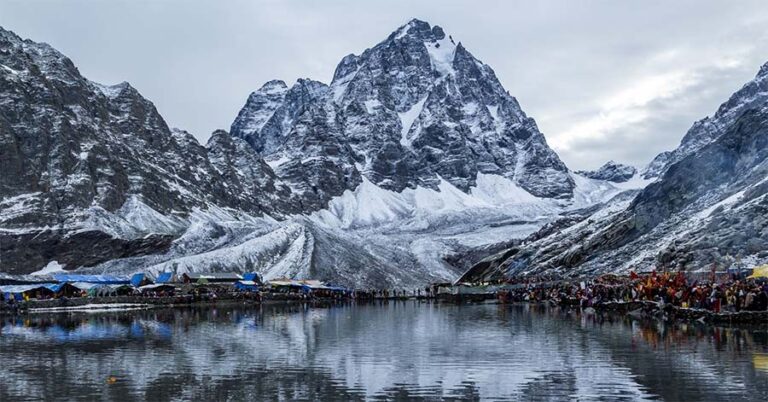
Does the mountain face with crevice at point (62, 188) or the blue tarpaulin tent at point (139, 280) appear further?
the mountain face with crevice at point (62, 188)

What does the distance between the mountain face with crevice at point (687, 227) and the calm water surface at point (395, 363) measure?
42522 millimetres

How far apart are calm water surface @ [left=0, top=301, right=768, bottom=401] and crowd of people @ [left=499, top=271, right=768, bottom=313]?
150 inches

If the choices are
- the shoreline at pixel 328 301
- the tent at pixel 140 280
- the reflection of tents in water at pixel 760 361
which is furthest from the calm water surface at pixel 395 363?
the tent at pixel 140 280

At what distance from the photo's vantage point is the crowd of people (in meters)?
45.1

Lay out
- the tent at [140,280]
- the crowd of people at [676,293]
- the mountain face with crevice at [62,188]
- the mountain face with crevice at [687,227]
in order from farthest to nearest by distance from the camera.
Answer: the mountain face with crevice at [62,188] < the tent at [140,280] < the mountain face with crevice at [687,227] < the crowd of people at [676,293]

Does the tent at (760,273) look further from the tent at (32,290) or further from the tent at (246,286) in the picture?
the tent at (32,290)

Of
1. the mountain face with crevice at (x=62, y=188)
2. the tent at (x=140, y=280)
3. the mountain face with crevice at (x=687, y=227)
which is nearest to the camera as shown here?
the mountain face with crevice at (x=687, y=227)

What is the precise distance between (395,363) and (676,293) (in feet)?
95.7

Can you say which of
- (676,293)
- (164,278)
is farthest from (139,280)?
(676,293)

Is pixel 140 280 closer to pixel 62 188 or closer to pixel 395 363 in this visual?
pixel 62 188

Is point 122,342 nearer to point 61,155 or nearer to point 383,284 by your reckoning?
point 383,284

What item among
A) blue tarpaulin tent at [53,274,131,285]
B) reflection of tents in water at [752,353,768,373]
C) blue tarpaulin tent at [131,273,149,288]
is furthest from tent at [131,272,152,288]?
reflection of tents in water at [752,353,768,373]

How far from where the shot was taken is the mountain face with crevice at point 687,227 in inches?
3339

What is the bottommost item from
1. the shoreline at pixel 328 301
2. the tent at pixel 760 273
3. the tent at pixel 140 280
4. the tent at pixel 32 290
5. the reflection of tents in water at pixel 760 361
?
the reflection of tents in water at pixel 760 361
